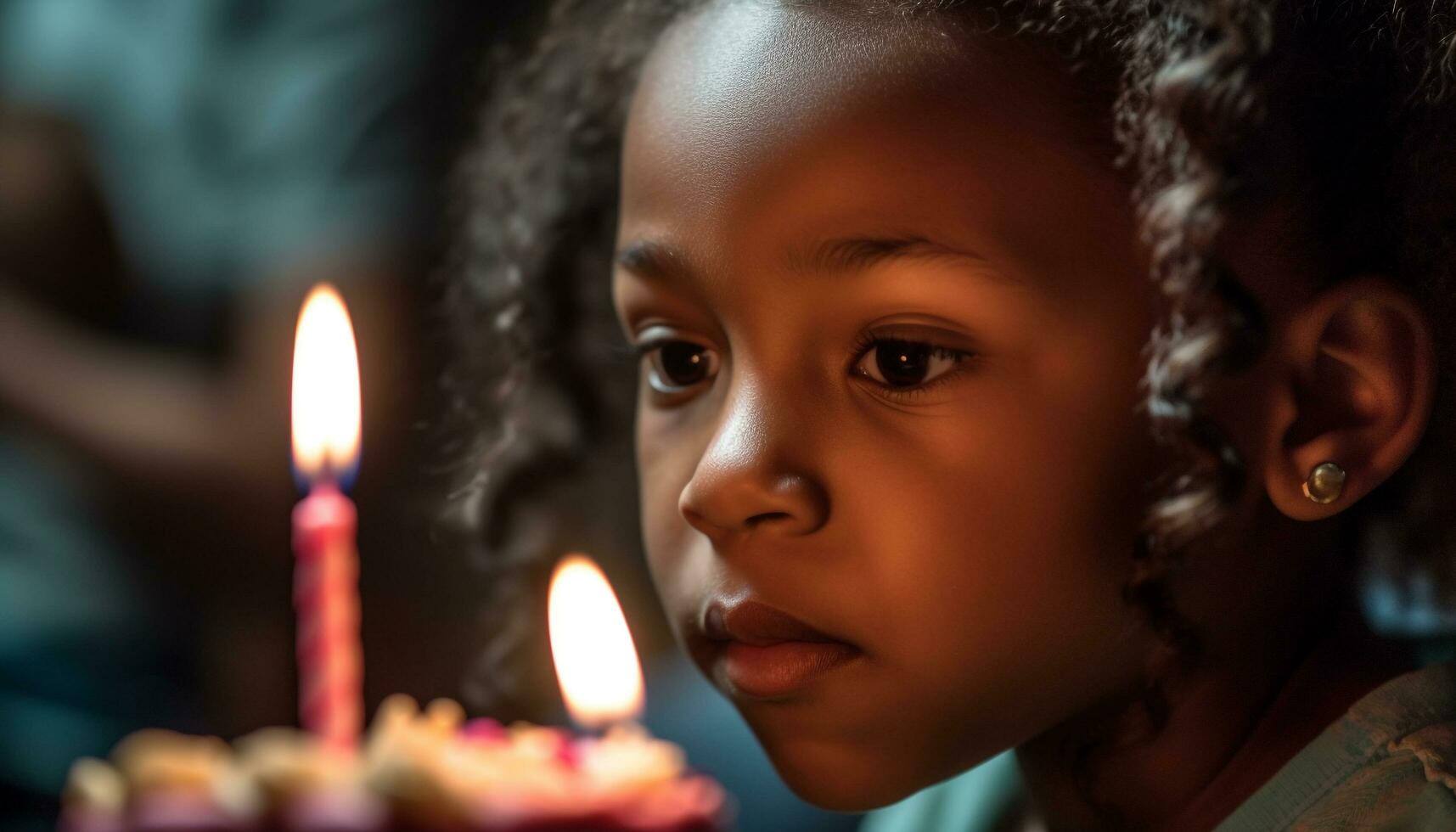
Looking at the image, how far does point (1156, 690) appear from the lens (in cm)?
78

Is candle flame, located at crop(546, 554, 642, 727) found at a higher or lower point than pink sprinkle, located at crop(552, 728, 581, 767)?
higher

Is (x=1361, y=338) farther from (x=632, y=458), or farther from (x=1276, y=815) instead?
(x=632, y=458)

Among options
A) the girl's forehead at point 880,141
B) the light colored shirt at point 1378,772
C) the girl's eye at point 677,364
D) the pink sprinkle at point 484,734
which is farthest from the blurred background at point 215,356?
the pink sprinkle at point 484,734

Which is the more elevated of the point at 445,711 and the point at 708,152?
the point at 708,152

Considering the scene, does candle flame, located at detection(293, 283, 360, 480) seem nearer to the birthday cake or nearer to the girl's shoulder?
the birthday cake

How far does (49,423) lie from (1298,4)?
1.06m

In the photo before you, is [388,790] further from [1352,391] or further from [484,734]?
[1352,391]

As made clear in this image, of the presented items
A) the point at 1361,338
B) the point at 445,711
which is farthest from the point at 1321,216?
the point at 445,711

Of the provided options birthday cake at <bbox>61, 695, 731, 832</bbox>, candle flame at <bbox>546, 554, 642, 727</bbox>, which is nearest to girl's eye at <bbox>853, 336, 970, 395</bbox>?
candle flame at <bbox>546, 554, 642, 727</bbox>

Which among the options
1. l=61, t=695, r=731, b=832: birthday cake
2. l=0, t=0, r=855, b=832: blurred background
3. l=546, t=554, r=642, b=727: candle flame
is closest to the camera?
l=61, t=695, r=731, b=832: birthday cake

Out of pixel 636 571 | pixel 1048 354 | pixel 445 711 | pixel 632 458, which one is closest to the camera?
pixel 445 711

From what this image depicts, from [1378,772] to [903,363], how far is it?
1.18ft

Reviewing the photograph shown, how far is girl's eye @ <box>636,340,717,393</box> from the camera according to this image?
865 mm

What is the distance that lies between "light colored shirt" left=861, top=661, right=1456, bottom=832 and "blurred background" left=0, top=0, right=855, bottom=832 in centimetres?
60
